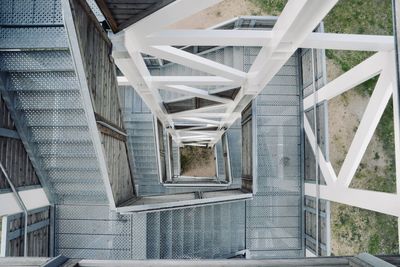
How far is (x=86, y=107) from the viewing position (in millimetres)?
3408

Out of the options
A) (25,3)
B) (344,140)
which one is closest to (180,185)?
(344,140)

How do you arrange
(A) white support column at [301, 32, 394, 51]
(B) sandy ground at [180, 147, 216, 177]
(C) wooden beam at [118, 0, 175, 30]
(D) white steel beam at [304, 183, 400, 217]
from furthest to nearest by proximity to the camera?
(B) sandy ground at [180, 147, 216, 177] < (D) white steel beam at [304, 183, 400, 217] < (A) white support column at [301, 32, 394, 51] < (C) wooden beam at [118, 0, 175, 30]

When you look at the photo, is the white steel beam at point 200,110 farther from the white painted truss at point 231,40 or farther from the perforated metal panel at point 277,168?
the perforated metal panel at point 277,168

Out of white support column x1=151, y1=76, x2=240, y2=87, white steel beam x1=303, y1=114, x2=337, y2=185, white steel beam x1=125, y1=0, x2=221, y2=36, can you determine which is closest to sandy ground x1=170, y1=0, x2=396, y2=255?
white steel beam x1=303, y1=114, x2=337, y2=185

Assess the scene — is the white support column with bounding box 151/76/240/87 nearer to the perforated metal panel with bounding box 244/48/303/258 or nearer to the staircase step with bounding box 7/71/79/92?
the staircase step with bounding box 7/71/79/92

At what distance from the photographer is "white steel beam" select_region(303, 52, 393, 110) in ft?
15.8

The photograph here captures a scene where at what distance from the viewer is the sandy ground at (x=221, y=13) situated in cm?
902

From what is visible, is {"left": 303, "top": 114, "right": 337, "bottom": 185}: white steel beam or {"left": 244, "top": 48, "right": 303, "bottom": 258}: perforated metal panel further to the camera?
{"left": 244, "top": 48, "right": 303, "bottom": 258}: perforated metal panel

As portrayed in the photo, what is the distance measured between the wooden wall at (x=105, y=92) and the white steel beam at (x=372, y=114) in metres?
3.67

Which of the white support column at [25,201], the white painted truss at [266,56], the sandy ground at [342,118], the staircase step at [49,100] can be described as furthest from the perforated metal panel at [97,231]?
the sandy ground at [342,118]

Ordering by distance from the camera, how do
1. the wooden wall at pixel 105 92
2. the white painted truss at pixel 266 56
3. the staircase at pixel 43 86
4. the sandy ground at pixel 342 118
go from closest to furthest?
the white painted truss at pixel 266 56
the wooden wall at pixel 105 92
the staircase at pixel 43 86
the sandy ground at pixel 342 118

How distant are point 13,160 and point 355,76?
5.79 m

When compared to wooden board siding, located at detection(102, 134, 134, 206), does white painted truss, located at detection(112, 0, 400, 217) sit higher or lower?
higher

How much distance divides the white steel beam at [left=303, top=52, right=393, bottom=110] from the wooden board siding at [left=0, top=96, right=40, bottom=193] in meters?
5.38
